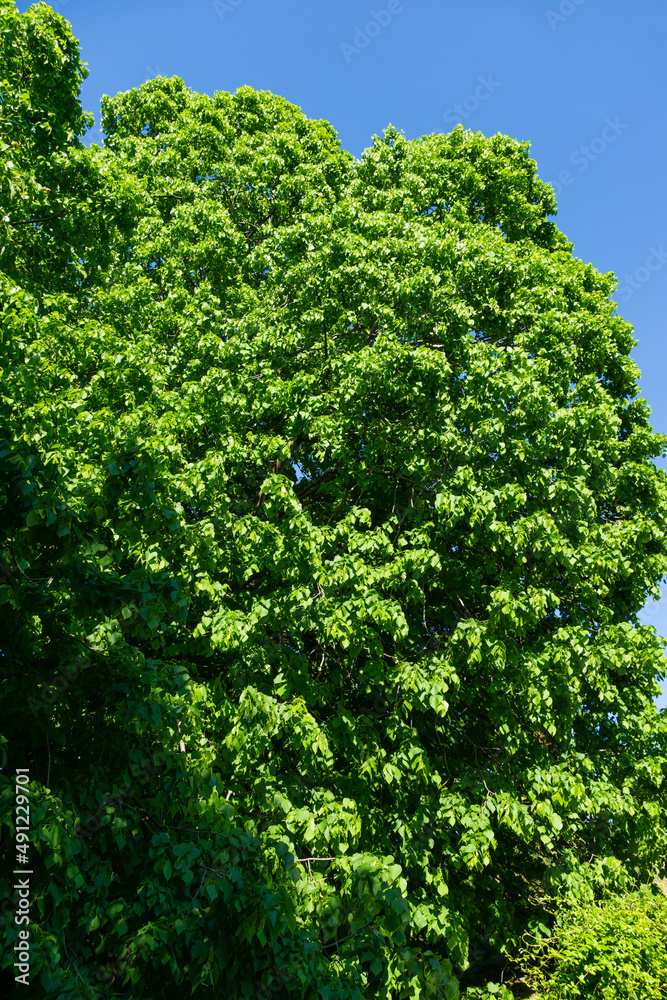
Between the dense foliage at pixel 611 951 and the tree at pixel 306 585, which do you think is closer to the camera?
the tree at pixel 306 585

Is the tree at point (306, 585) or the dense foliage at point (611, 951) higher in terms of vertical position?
the tree at point (306, 585)

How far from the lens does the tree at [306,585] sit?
4266mm

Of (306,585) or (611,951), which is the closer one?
(611,951)

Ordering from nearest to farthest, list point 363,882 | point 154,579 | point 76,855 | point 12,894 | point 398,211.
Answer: point 12,894, point 76,855, point 363,882, point 154,579, point 398,211

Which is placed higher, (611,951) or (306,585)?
(306,585)

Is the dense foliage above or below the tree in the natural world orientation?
below

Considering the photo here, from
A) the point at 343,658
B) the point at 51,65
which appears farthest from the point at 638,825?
the point at 51,65

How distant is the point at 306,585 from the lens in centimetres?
721

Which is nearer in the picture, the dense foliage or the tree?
the tree

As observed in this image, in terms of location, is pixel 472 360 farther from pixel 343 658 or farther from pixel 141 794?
pixel 141 794

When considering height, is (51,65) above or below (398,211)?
below

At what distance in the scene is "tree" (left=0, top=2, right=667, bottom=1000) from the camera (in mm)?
4266

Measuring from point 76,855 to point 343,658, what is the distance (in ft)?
14.9

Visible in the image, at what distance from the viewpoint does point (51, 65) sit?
8.82 meters
